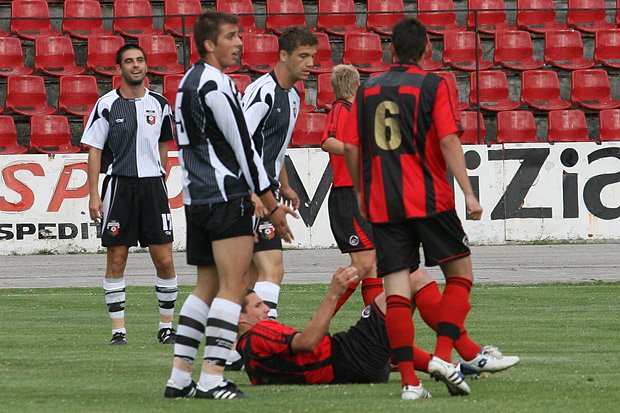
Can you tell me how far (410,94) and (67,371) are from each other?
2763 mm

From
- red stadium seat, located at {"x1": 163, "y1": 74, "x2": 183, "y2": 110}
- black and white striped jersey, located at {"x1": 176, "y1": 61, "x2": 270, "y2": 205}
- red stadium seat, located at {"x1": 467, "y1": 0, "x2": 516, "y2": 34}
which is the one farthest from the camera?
red stadium seat, located at {"x1": 467, "y1": 0, "x2": 516, "y2": 34}

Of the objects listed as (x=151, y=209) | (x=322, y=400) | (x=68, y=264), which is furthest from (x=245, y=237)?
(x=68, y=264)

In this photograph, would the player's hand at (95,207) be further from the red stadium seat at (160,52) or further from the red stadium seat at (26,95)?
the red stadium seat at (160,52)

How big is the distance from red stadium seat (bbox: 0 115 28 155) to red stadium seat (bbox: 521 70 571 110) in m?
7.92

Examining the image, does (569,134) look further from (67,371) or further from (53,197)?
(67,371)

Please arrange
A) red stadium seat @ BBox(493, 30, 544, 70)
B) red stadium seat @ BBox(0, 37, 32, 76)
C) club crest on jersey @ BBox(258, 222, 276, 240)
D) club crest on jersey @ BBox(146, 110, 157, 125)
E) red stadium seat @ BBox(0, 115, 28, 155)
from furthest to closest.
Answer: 1. red stadium seat @ BBox(493, 30, 544, 70)
2. red stadium seat @ BBox(0, 37, 32, 76)
3. red stadium seat @ BBox(0, 115, 28, 155)
4. club crest on jersey @ BBox(146, 110, 157, 125)
5. club crest on jersey @ BBox(258, 222, 276, 240)

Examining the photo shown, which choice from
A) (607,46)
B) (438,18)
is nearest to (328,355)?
(438,18)

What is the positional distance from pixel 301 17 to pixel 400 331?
15487 millimetres

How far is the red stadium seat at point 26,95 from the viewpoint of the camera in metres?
20.5

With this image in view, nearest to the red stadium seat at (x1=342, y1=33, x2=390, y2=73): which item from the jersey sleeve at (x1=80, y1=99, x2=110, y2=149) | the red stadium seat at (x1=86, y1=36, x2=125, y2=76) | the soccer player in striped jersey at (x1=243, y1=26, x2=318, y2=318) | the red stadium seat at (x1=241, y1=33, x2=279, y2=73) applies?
the red stadium seat at (x1=241, y1=33, x2=279, y2=73)

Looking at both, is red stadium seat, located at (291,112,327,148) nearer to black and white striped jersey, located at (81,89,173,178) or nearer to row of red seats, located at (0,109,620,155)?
row of red seats, located at (0,109,620,155)

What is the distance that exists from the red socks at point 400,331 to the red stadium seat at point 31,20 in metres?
15.2

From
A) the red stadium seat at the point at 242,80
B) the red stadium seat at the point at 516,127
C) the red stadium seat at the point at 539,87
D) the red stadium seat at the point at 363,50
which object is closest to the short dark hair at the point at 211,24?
the red stadium seat at the point at 242,80

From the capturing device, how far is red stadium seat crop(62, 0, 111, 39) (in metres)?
21.5
